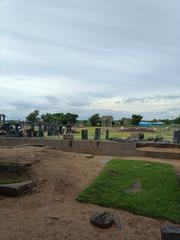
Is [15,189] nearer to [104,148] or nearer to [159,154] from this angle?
[104,148]

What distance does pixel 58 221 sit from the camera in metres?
6.34

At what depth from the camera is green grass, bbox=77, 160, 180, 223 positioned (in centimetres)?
722

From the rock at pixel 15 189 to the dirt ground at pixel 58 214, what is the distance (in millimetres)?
178

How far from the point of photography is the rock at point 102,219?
6.15m

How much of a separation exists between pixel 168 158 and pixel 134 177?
18.9ft

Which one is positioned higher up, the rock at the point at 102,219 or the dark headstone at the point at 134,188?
the dark headstone at the point at 134,188

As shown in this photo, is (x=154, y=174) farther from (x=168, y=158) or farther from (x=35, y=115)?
(x=35, y=115)

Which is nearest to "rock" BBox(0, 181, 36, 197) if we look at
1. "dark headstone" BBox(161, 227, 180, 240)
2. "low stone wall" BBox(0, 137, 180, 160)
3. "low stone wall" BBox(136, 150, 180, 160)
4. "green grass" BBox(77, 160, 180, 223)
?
"green grass" BBox(77, 160, 180, 223)

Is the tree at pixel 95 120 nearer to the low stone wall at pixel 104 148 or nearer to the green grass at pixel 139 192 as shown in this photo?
the low stone wall at pixel 104 148

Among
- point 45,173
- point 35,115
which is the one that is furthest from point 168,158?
point 35,115

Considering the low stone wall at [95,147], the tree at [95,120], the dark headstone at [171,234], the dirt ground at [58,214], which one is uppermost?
the tree at [95,120]

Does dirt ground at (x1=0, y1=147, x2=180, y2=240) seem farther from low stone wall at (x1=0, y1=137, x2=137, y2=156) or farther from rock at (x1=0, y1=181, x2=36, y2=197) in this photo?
low stone wall at (x1=0, y1=137, x2=137, y2=156)

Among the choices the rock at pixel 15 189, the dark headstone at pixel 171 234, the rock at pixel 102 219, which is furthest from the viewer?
the rock at pixel 15 189

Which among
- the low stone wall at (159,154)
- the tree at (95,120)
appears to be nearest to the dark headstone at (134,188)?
the low stone wall at (159,154)
